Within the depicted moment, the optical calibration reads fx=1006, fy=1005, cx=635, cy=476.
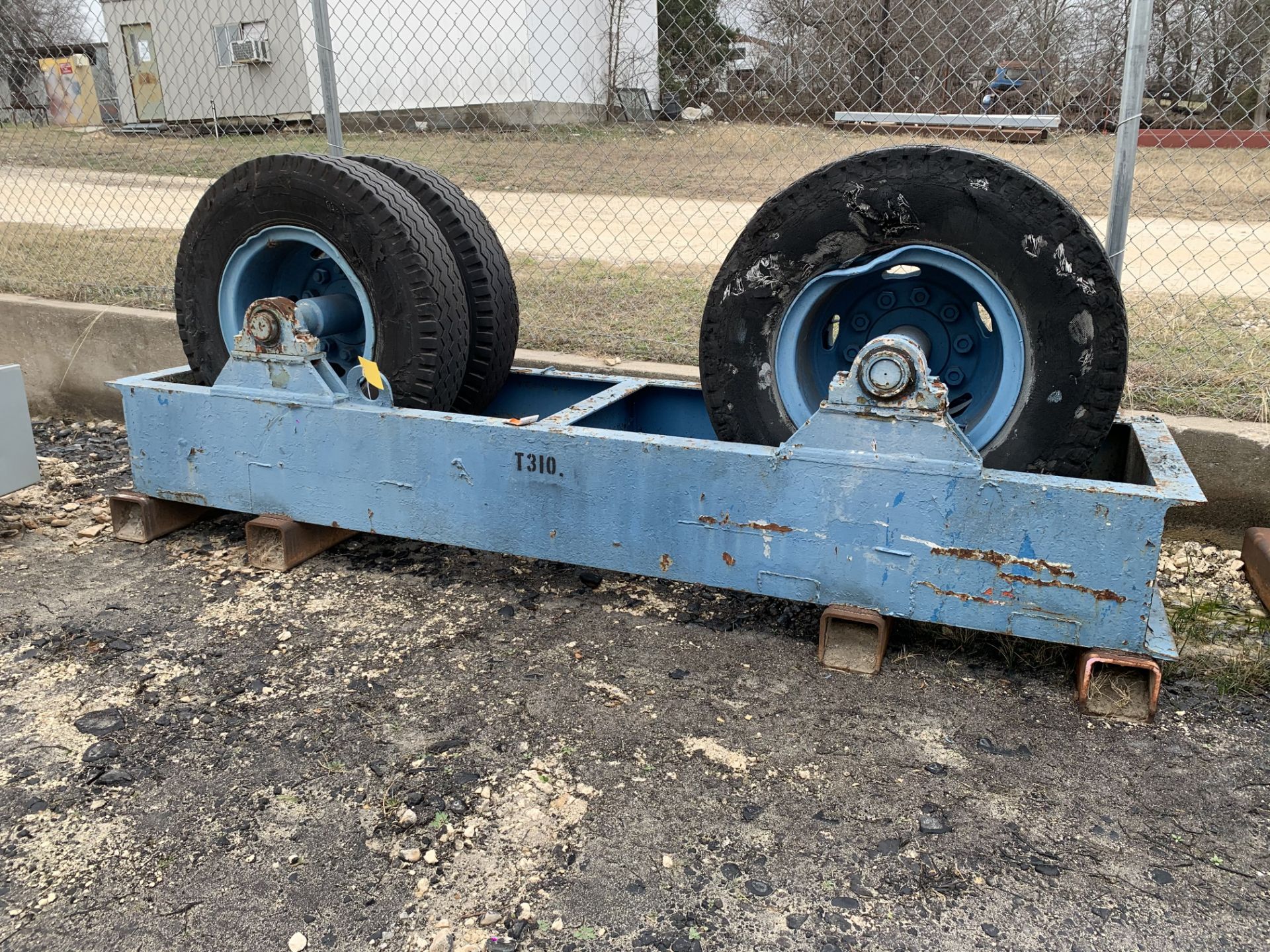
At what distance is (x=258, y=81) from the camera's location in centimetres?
1956

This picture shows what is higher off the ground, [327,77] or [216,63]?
[216,63]

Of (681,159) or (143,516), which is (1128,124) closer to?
(681,159)

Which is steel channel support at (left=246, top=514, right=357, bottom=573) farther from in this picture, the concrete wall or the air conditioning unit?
the air conditioning unit

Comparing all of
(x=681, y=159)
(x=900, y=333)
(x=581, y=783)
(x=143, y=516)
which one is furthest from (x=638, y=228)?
(x=581, y=783)

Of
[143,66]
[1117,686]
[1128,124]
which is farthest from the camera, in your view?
[143,66]

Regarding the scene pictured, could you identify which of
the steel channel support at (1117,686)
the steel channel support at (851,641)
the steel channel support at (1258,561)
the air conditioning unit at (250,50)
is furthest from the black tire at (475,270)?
the air conditioning unit at (250,50)

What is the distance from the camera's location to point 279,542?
3.61 metres

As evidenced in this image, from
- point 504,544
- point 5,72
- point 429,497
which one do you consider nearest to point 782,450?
point 504,544

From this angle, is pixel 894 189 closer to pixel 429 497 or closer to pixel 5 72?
pixel 429 497

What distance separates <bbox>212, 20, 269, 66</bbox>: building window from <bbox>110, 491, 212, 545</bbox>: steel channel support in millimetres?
18467

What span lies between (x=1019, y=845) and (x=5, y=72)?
378 inches

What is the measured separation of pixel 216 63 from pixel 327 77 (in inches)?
708

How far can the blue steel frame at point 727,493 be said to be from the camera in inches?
104

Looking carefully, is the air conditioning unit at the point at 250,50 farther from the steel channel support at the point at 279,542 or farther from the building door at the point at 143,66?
the steel channel support at the point at 279,542
